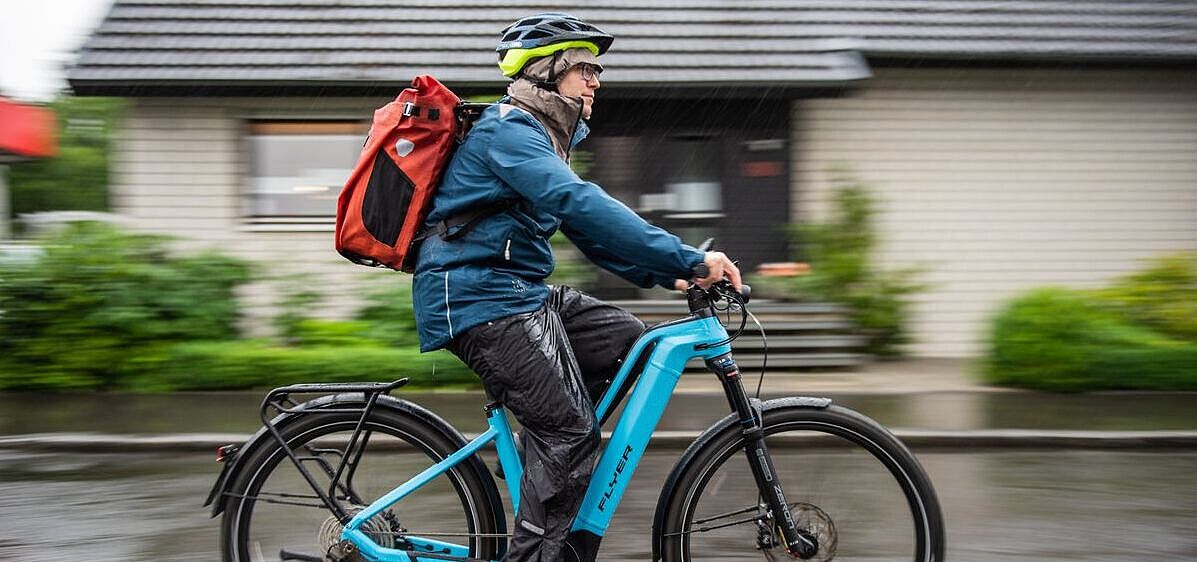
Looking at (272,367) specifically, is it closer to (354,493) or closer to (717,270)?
(354,493)

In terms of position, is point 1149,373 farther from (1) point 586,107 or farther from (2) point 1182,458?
(1) point 586,107

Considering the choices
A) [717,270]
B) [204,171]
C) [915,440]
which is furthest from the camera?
[204,171]

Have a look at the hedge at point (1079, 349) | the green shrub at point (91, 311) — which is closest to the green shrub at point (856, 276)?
the hedge at point (1079, 349)

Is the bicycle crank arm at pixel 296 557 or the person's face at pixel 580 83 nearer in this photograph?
the person's face at pixel 580 83

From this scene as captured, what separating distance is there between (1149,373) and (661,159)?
4855 millimetres

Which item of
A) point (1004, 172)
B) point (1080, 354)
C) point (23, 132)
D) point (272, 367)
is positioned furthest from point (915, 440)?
point (23, 132)

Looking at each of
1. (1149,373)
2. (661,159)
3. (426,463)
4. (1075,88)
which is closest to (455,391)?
Result: (661,159)

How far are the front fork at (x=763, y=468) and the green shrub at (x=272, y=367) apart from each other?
507cm

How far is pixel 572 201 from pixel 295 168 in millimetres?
8388

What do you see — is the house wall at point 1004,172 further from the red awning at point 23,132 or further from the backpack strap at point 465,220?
the red awning at point 23,132

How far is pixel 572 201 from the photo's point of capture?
10.4ft

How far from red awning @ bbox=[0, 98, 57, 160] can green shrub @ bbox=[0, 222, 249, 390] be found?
633 cm

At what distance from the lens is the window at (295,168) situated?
36.0 ft

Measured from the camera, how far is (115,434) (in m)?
6.84
